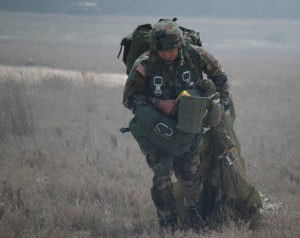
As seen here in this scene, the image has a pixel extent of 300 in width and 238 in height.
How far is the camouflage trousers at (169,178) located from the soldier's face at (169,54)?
87cm

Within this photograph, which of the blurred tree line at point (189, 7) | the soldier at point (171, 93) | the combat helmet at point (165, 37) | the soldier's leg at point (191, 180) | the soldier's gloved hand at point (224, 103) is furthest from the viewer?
the blurred tree line at point (189, 7)

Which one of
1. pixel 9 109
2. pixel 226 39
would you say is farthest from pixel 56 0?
pixel 9 109

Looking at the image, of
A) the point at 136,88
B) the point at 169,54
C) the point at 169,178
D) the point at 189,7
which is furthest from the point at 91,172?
the point at 189,7

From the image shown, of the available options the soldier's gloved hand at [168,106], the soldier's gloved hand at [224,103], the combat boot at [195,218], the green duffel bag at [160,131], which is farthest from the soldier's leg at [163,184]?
the soldier's gloved hand at [224,103]

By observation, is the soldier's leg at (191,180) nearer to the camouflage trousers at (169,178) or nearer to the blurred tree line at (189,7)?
the camouflage trousers at (169,178)

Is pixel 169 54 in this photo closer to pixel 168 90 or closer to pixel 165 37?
pixel 165 37

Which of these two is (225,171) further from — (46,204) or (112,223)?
(46,204)

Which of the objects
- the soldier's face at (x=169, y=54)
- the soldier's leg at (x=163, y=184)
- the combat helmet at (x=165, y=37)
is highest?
the combat helmet at (x=165, y=37)

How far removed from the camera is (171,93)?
407 cm

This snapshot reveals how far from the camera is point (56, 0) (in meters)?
74.8

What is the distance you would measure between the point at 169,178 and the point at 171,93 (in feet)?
2.62

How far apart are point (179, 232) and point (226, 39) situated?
159ft

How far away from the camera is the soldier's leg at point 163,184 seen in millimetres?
→ 4094

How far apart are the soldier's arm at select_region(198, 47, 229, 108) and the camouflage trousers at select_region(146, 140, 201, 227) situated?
57 centimetres
